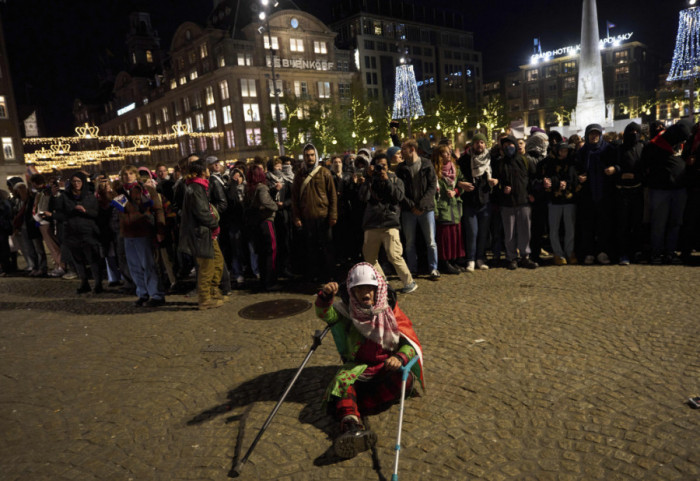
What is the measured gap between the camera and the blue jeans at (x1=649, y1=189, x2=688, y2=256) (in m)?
7.79

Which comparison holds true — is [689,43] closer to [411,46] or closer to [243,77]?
[243,77]

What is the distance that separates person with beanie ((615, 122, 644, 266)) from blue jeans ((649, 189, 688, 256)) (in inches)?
9.4

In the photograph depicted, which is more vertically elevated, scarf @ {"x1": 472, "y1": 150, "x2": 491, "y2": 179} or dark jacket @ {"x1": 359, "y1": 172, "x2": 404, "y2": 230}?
scarf @ {"x1": 472, "y1": 150, "x2": 491, "y2": 179}

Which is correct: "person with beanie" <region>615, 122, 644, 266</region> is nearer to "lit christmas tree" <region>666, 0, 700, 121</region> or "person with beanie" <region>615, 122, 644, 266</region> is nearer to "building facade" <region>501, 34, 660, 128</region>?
"lit christmas tree" <region>666, 0, 700, 121</region>

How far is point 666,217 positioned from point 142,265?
30.6 feet

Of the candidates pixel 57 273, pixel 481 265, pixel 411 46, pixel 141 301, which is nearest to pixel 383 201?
pixel 481 265

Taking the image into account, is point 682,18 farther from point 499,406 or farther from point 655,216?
point 499,406

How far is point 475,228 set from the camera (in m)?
8.52

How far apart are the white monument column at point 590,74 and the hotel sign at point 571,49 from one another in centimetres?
7880

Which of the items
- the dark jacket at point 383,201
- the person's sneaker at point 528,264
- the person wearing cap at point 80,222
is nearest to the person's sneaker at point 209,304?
the dark jacket at point 383,201

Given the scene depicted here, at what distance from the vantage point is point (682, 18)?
24.1 meters

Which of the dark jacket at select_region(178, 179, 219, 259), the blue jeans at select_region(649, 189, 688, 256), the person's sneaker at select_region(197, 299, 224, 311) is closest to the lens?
the dark jacket at select_region(178, 179, 219, 259)

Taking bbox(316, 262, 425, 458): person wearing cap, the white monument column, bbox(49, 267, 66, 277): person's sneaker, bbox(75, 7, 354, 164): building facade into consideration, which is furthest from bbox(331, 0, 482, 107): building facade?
bbox(316, 262, 425, 458): person wearing cap

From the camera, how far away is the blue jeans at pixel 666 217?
7.79m
